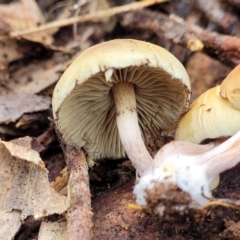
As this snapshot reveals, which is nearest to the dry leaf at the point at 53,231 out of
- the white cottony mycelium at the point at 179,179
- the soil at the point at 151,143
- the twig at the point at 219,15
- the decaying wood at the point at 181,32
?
the soil at the point at 151,143

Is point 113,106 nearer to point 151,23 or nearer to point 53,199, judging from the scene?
point 53,199

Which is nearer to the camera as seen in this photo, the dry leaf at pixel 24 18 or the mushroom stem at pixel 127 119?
the mushroom stem at pixel 127 119

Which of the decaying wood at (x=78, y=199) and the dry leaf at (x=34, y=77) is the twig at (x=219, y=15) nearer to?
the dry leaf at (x=34, y=77)

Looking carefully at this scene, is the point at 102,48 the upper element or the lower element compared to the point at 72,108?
upper

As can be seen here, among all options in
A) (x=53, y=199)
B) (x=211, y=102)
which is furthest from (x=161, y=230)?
(x=211, y=102)

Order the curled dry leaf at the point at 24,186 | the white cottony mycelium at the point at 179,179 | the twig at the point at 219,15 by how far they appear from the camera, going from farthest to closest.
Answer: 1. the twig at the point at 219,15
2. the curled dry leaf at the point at 24,186
3. the white cottony mycelium at the point at 179,179
